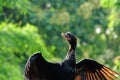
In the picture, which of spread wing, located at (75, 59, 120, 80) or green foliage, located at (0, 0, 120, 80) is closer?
spread wing, located at (75, 59, 120, 80)

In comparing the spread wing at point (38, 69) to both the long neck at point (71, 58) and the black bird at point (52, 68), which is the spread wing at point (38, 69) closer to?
the black bird at point (52, 68)

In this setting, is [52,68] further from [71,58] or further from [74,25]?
[74,25]

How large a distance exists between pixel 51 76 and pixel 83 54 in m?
14.0

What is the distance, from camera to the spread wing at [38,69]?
21.2 feet

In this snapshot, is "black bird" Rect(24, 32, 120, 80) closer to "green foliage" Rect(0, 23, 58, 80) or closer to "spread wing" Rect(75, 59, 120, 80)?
"spread wing" Rect(75, 59, 120, 80)

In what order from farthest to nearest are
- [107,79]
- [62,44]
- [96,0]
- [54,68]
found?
[96,0] → [62,44] → [107,79] → [54,68]

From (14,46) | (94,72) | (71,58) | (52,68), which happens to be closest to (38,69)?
(52,68)

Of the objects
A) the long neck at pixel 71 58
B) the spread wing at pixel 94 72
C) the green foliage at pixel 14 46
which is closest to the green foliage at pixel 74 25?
the green foliage at pixel 14 46

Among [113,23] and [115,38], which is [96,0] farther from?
[113,23]

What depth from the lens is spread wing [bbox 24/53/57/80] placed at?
6.46 m

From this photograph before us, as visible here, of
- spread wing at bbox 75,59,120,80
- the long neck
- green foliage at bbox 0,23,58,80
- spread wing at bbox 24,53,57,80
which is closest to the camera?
spread wing at bbox 24,53,57,80

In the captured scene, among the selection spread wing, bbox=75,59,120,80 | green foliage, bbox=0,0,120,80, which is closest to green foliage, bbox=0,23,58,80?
spread wing, bbox=75,59,120,80

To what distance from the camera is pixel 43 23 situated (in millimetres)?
20984

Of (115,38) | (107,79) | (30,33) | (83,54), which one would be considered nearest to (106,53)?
(115,38)
